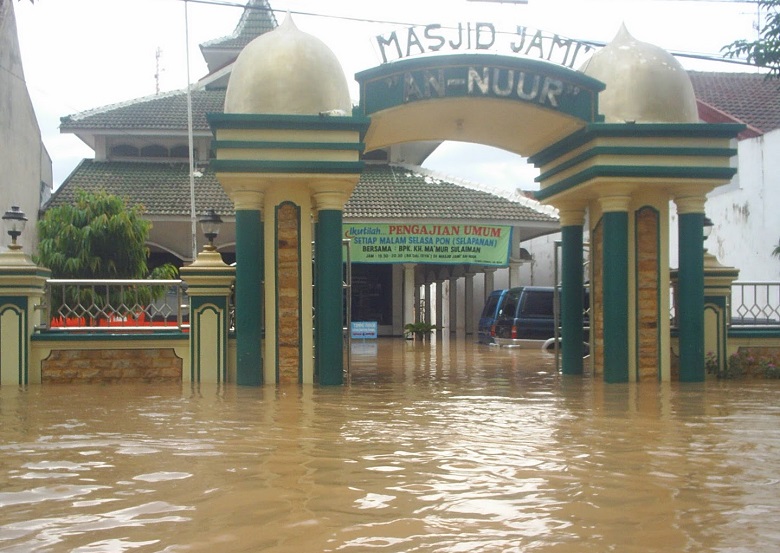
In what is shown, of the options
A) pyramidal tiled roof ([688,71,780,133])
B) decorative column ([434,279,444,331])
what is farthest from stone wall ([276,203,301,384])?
decorative column ([434,279,444,331])

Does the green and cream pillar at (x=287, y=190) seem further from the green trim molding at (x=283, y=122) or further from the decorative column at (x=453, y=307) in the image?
the decorative column at (x=453, y=307)

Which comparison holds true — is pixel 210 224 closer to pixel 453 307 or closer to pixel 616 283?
pixel 616 283

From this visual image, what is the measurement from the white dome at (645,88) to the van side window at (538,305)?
11.5m

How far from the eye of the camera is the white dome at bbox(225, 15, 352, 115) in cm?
1103

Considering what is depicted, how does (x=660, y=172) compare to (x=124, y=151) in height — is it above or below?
below

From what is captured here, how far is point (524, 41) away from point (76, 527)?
29.2ft

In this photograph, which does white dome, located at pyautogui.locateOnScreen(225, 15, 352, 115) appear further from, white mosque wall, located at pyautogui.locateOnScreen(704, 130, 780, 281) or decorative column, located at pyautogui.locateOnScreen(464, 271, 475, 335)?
decorative column, located at pyautogui.locateOnScreen(464, 271, 475, 335)

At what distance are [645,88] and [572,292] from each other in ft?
10.6

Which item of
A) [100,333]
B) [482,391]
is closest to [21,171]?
[100,333]

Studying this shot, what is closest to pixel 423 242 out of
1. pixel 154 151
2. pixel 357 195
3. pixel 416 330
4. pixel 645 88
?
pixel 357 195

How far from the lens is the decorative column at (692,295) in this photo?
38.3 ft

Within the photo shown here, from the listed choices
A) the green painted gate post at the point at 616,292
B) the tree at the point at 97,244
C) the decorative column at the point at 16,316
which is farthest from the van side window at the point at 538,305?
the decorative column at the point at 16,316

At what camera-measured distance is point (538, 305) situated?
23266 mm

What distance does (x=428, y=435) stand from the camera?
6.98 m
